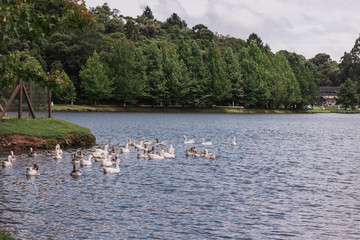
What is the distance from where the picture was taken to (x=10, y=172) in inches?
1244

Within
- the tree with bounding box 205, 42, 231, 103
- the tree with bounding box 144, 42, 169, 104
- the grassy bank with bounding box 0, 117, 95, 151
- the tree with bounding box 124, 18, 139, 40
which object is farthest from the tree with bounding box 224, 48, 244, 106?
the grassy bank with bounding box 0, 117, 95, 151

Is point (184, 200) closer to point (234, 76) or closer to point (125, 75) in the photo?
point (125, 75)

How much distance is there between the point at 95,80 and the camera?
13575 centimetres

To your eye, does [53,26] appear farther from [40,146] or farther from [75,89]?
[75,89]

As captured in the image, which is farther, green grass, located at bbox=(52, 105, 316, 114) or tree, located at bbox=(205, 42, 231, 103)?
tree, located at bbox=(205, 42, 231, 103)

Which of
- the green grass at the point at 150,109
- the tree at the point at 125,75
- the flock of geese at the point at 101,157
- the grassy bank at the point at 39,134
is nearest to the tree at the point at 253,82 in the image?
the green grass at the point at 150,109

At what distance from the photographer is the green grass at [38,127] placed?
42.5 meters

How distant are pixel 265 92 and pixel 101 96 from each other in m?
52.4

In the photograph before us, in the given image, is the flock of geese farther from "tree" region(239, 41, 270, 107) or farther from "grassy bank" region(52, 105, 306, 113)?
"tree" region(239, 41, 270, 107)

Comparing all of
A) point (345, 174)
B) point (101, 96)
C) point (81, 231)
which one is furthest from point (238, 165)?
point (101, 96)

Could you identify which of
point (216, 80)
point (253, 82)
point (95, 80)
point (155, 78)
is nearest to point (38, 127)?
point (95, 80)

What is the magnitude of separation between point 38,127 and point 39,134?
4.63 feet

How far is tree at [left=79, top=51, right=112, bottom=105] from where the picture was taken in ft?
449

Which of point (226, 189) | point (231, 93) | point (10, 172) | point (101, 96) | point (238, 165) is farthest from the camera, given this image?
point (231, 93)
